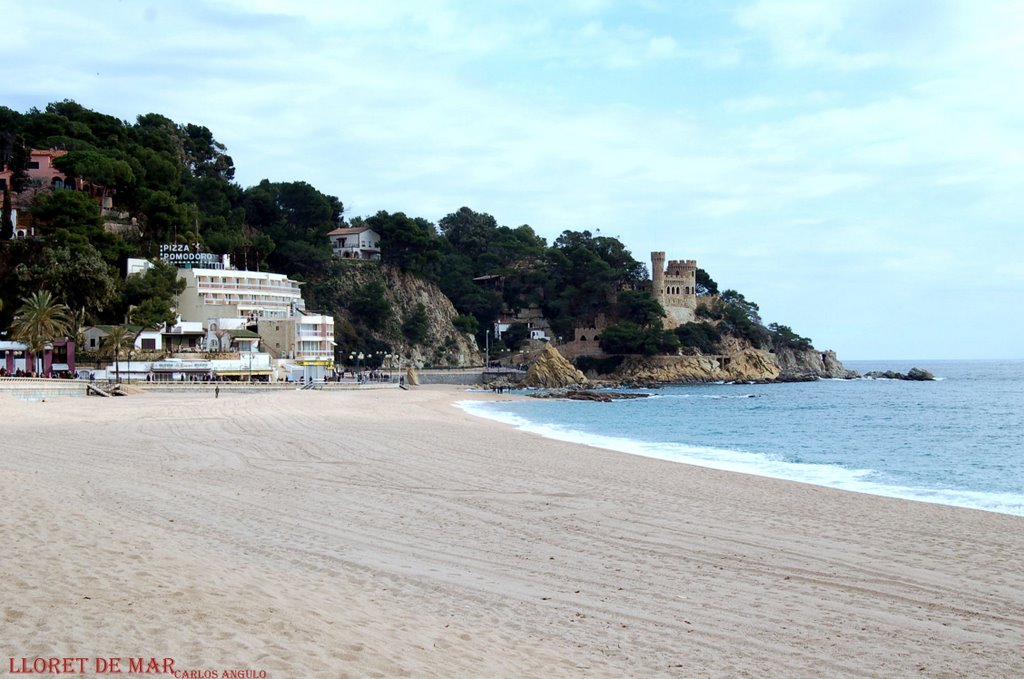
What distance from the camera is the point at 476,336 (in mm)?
107562

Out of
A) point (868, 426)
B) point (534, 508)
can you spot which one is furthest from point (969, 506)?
point (868, 426)

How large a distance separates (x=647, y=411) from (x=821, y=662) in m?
45.0

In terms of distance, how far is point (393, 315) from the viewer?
9112cm

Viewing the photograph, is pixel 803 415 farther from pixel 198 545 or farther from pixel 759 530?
pixel 198 545

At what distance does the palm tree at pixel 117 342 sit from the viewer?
52.8m

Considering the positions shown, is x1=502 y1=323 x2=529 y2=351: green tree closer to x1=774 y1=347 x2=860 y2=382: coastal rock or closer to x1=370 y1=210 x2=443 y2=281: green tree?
x1=370 y1=210 x2=443 y2=281: green tree

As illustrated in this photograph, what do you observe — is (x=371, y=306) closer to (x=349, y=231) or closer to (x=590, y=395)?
(x=349, y=231)

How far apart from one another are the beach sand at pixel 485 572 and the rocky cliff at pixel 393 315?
6884 cm

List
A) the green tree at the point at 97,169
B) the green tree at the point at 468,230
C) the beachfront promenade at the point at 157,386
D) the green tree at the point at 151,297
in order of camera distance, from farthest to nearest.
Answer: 1. the green tree at the point at 468,230
2. the green tree at the point at 97,169
3. the green tree at the point at 151,297
4. the beachfront promenade at the point at 157,386

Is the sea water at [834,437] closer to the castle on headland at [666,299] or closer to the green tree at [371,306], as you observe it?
the green tree at [371,306]

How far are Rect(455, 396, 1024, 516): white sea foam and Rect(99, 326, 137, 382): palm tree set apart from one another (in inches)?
1178

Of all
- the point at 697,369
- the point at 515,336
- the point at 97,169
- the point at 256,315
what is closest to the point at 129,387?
the point at 256,315

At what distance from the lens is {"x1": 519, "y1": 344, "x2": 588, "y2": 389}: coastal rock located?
85.4 meters

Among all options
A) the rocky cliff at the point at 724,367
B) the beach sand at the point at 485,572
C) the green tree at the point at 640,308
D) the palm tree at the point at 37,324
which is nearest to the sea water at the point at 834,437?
the beach sand at the point at 485,572
